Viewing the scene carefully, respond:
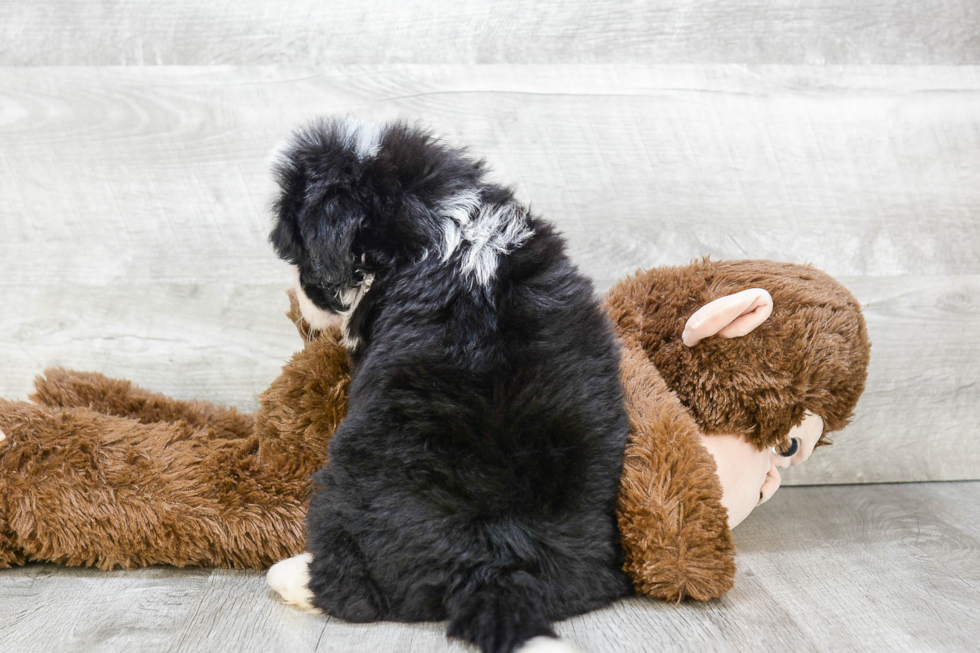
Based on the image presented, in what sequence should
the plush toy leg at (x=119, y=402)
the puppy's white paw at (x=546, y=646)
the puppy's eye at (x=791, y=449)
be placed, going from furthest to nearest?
the plush toy leg at (x=119, y=402) → the puppy's eye at (x=791, y=449) → the puppy's white paw at (x=546, y=646)

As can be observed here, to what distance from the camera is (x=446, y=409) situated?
81cm

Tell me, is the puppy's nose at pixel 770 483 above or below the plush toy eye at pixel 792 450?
below

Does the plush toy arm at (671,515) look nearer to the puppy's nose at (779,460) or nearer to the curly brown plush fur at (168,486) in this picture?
the puppy's nose at (779,460)

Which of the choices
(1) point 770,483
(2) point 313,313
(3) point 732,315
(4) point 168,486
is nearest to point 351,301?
(2) point 313,313

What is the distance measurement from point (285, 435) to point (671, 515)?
0.49 metres

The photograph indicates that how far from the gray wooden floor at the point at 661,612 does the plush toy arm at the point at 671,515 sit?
0.04 meters

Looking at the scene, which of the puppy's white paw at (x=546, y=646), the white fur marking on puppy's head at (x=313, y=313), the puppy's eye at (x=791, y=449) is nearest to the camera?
the puppy's white paw at (x=546, y=646)

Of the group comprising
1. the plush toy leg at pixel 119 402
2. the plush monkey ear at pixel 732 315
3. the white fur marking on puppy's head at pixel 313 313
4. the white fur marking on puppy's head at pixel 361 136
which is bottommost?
the plush monkey ear at pixel 732 315

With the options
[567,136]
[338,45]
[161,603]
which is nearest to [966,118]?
[567,136]

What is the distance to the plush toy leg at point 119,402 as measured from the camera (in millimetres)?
1158

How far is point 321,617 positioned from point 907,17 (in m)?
1.28

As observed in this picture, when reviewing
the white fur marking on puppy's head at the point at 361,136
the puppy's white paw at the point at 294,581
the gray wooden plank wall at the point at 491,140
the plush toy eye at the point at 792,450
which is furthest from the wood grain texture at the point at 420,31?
the puppy's white paw at the point at 294,581

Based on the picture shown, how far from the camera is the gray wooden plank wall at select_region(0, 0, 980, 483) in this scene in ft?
4.00

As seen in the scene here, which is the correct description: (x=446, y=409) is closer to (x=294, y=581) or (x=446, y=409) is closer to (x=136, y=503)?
(x=294, y=581)
